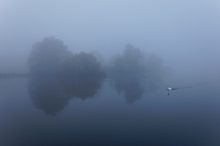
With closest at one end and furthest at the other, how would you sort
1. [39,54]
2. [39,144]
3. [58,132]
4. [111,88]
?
Result: [39,144], [58,132], [39,54], [111,88]

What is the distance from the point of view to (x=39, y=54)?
114 inches

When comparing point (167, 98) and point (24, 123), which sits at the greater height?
point (167, 98)

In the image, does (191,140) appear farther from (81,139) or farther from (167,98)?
(81,139)

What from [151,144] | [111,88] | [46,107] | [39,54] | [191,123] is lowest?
[151,144]

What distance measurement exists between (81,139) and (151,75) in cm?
111

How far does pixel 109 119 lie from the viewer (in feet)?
9.25

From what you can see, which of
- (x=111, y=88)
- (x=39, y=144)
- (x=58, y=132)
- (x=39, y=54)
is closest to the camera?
(x=39, y=144)

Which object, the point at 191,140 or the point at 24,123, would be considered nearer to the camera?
the point at 191,140

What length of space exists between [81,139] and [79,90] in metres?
0.77

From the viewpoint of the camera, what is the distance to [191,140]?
8.23 ft

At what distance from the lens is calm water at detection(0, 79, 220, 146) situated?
8.27 feet

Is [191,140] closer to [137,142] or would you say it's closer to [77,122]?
[137,142]

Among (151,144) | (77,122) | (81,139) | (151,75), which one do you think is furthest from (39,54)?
(151,144)

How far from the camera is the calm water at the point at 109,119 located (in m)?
2.52
